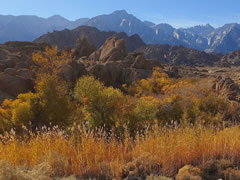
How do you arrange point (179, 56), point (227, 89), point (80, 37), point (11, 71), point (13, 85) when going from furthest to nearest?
point (80, 37) → point (179, 56) → point (11, 71) → point (227, 89) → point (13, 85)

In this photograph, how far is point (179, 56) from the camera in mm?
131000

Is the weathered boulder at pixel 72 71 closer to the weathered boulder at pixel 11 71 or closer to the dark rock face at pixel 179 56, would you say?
the weathered boulder at pixel 11 71

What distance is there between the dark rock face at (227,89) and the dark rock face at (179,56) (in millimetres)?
104933

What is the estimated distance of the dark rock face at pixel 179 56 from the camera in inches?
4906

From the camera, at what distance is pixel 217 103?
12.9 metres

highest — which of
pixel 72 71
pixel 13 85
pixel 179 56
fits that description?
pixel 179 56

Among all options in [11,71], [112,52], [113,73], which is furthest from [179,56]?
[11,71]

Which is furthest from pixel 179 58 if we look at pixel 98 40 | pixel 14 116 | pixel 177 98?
pixel 14 116

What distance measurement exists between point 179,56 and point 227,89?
121 metres

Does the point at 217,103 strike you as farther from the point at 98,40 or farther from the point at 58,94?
the point at 98,40

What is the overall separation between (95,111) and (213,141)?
5749 millimetres

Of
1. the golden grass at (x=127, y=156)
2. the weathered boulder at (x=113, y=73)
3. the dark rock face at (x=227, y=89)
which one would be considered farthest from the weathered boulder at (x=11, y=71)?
the dark rock face at (x=227, y=89)

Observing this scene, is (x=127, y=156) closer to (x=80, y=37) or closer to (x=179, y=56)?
(x=179, y=56)

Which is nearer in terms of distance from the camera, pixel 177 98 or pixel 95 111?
pixel 95 111
